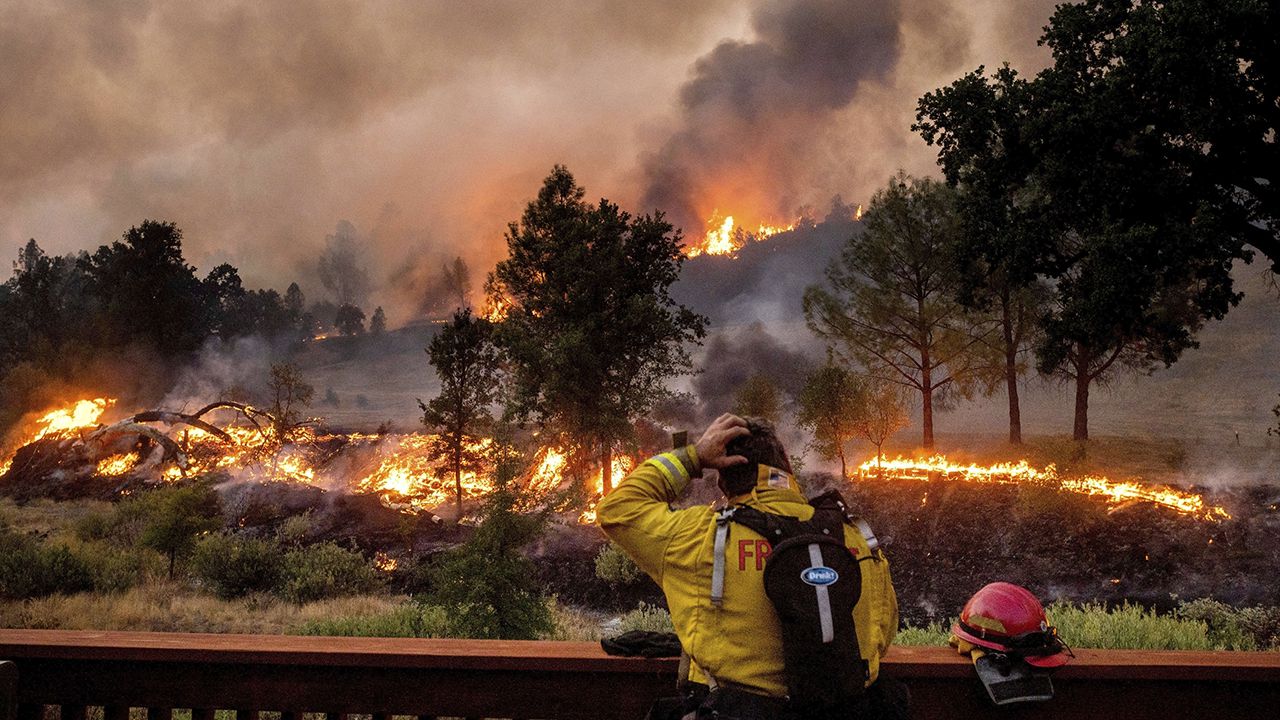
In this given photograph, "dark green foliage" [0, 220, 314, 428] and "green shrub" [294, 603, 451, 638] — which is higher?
"dark green foliage" [0, 220, 314, 428]

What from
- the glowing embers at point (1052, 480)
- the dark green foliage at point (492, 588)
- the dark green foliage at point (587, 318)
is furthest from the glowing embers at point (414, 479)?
the glowing embers at point (1052, 480)

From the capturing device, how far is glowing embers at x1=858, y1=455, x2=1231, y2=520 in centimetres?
2166

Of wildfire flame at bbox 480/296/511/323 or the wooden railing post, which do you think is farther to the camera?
wildfire flame at bbox 480/296/511/323

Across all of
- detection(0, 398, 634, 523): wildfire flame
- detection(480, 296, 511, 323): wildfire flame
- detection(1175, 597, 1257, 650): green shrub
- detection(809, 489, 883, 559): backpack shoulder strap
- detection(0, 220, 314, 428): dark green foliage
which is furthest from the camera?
detection(0, 220, 314, 428): dark green foliage

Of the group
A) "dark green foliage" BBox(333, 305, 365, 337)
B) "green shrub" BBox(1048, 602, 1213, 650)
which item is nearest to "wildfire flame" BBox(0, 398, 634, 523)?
"green shrub" BBox(1048, 602, 1213, 650)

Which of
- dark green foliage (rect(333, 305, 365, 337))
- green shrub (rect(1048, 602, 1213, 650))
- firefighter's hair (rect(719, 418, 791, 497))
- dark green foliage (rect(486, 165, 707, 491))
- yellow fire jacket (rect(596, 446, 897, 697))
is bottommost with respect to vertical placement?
green shrub (rect(1048, 602, 1213, 650))

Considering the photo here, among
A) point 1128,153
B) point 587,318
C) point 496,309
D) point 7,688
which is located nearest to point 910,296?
point 587,318

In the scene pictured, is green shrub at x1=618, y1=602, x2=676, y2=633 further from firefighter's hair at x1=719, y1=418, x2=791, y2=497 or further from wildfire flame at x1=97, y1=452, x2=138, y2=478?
wildfire flame at x1=97, y1=452, x2=138, y2=478

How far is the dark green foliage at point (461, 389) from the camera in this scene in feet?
92.1

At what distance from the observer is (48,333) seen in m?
61.7

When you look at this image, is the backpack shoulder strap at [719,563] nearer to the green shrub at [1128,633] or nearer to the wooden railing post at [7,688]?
the wooden railing post at [7,688]

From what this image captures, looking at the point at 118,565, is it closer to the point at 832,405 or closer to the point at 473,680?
the point at 473,680

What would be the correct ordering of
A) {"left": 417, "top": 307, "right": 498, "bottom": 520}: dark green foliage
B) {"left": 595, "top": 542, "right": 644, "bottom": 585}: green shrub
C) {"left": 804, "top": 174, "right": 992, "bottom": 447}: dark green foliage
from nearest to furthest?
{"left": 595, "top": 542, "right": 644, "bottom": 585}: green shrub < {"left": 417, "top": 307, "right": 498, "bottom": 520}: dark green foliage < {"left": 804, "top": 174, "right": 992, "bottom": 447}: dark green foliage

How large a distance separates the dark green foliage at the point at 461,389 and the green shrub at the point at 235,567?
10339 millimetres
